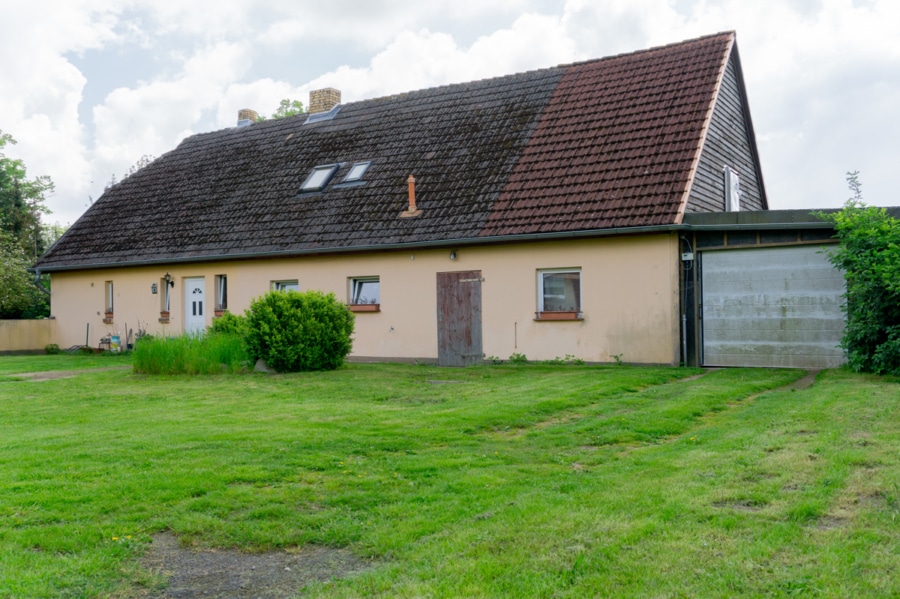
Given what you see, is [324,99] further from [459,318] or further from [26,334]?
[459,318]

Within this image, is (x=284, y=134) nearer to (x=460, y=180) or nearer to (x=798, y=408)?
(x=460, y=180)

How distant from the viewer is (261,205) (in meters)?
22.8

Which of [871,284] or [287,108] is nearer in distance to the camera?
[871,284]

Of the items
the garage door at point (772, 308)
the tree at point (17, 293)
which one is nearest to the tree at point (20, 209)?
the tree at point (17, 293)

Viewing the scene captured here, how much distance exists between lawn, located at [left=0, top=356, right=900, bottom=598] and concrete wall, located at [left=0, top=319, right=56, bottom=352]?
1672 centimetres

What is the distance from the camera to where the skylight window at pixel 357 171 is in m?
22.0

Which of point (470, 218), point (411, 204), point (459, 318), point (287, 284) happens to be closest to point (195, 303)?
point (287, 284)

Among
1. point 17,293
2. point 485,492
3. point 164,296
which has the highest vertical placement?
point 17,293

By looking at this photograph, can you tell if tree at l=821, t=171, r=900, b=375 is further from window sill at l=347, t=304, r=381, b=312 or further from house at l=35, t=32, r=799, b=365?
window sill at l=347, t=304, r=381, b=312

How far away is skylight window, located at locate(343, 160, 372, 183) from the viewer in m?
22.0

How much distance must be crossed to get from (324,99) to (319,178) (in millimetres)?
5596

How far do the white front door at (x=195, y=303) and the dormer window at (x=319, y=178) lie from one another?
3.79 m

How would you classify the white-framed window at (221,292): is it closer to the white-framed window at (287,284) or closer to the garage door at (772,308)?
the white-framed window at (287,284)

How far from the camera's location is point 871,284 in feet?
42.3
